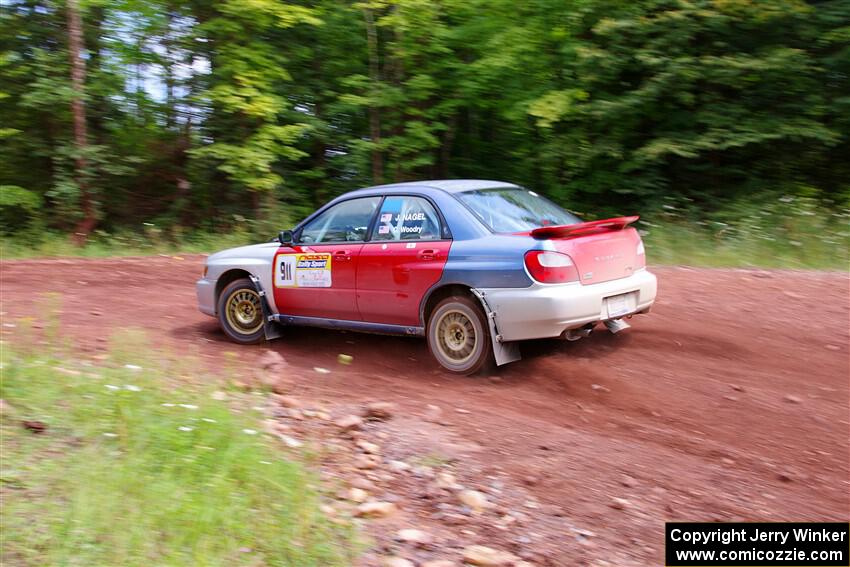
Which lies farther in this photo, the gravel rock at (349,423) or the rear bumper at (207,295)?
the rear bumper at (207,295)

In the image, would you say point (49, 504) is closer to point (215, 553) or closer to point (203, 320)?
point (215, 553)

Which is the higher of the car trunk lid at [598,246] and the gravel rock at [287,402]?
the car trunk lid at [598,246]

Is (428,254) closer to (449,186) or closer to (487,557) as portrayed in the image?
(449,186)

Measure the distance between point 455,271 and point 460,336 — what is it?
0.59 m

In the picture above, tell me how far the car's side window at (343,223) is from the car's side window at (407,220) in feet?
0.52

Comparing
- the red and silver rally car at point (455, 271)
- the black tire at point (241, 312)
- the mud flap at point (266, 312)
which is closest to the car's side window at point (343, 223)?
the red and silver rally car at point (455, 271)

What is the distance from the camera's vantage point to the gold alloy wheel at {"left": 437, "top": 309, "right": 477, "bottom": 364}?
6582mm

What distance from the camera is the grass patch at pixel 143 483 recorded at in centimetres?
337

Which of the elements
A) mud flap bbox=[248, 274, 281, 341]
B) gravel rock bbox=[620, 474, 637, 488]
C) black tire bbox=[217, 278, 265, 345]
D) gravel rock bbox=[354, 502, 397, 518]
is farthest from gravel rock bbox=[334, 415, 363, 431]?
black tire bbox=[217, 278, 265, 345]

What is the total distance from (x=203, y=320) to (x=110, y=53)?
36.1 feet

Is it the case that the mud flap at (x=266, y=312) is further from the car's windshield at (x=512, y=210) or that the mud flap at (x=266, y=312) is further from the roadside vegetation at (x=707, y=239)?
the roadside vegetation at (x=707, y=239)

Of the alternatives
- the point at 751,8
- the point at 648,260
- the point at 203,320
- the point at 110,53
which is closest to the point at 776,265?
the point at 648,260

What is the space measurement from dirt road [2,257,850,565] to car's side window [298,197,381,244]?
3.84ft

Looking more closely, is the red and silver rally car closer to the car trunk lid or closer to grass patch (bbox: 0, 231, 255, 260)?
the car trunk lid
